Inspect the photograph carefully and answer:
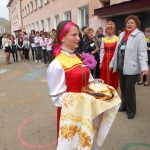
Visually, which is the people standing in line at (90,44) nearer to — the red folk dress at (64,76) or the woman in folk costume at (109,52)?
the woman in folk costume at (109,52)

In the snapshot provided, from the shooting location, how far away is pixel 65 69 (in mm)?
2533

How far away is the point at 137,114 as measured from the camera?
506cm

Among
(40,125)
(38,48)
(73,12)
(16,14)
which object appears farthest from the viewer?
(16,14)

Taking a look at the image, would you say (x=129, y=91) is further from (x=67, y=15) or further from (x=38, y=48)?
(x=67, y=15)

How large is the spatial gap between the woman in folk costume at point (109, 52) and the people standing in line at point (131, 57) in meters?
1.09

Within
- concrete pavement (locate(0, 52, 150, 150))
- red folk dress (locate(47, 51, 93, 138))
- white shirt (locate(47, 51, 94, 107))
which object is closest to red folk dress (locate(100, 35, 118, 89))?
concrete pavement (locate(0, 52, 150, 150))

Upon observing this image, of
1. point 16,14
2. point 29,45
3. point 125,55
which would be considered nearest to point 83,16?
point 29,45

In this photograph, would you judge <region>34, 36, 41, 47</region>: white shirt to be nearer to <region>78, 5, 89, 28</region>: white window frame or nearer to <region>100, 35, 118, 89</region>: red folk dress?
<region>78, 5, 89, 28</region>: white window frame

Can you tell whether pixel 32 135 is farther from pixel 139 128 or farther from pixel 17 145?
pixel 139 128

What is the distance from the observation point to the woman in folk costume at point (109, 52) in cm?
600

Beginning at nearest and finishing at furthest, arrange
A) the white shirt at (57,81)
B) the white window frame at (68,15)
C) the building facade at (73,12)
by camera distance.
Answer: the white shirt at (57,81)
the building facade at (73,12)
the white window frame at (68,15)

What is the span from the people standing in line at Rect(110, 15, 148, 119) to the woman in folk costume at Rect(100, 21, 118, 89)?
1088 mm

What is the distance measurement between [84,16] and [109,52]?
387 inches

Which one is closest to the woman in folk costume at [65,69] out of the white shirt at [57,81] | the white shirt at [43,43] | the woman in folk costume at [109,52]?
the white shirt at [57,81]
